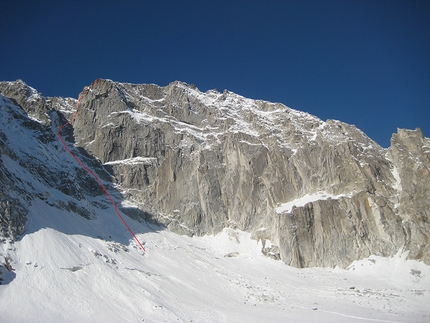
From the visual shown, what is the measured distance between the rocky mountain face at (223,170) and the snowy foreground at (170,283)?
478 centimetres

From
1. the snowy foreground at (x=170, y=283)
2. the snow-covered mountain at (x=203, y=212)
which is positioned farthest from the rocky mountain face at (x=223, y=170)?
the snowy foreground at (x=170, y=283)

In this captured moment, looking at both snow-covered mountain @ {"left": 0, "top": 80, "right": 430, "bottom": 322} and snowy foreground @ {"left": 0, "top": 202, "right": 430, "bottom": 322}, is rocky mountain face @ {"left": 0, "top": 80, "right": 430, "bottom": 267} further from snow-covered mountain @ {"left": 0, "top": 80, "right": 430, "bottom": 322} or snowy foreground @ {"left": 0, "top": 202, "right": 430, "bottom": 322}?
snowy foreground @ {"left": 0, "top": 202, "right": 430, "bottom": 322}

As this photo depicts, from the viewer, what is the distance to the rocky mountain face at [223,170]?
69812 mm

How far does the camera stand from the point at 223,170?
317ft

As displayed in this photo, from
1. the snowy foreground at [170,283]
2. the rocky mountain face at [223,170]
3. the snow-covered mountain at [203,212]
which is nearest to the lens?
the snowy foreground at [170,283]

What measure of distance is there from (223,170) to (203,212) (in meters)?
14.0

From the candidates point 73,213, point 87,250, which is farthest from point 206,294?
point 73,213

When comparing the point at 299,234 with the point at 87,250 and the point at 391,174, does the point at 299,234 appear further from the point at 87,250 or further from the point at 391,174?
the point at 87,250

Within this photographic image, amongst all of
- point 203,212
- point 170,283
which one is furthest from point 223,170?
point 170,283

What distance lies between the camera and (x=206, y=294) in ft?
166

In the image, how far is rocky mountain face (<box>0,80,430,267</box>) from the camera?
229 feet

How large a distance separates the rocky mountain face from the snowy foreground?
15.7 feet

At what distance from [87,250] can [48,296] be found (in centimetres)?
1484

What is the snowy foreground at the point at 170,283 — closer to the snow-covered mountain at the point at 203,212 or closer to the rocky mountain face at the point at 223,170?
the snow-covered mountain at the point at 203,212
